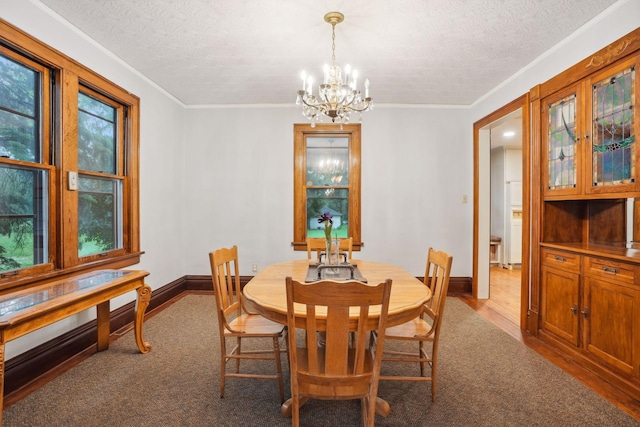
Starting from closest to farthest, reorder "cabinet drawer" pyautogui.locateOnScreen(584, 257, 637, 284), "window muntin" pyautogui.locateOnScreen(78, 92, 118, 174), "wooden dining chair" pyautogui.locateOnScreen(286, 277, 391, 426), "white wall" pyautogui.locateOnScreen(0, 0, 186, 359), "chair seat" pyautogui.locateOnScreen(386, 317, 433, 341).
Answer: "wooden dining chair" pyautogui.locateOnScreen(286, 277, 391, 426) → "chair seat" pyautogui.locateOnScreen(386, 317, 433, 341) → "cabinet drawer" pyautogui.locateOnScreen(584, 257, 637, 284) → "white wall" pyautogui.locateOnScreen(0, 0, 186, 359) → "window muntin" pyautogui.locateOnScreen(78, 92, 118, 174)

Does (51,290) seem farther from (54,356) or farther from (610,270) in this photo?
(610,270)

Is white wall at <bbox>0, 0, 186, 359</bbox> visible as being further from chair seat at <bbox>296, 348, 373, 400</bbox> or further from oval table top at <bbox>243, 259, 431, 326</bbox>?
chair seat at <bbox>296, 348, 373, 400</bbox>

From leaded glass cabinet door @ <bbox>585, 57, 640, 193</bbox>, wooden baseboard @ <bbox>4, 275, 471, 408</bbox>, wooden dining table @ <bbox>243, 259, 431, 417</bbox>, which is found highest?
leaded glass cabinet door @ <bbox>585, 57, 640, 193</bbox>

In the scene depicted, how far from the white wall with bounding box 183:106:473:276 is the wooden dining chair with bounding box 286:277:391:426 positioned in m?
3.10

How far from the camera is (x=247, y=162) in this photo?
4.67m

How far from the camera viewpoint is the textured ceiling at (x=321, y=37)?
2379 millimetres

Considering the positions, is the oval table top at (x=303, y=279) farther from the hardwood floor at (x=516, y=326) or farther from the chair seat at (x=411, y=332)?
the hardwood floor at (x=516, y=326)

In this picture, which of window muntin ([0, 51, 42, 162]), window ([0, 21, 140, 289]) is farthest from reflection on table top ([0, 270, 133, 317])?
window muntin ([0, 51, 42, 162])

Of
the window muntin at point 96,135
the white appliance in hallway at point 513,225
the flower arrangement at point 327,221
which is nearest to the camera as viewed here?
the flower arrangement at point 327,221

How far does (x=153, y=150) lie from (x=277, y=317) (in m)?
3.17

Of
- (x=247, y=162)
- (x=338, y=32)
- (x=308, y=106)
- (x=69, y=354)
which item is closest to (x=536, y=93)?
(x=338, y=32)

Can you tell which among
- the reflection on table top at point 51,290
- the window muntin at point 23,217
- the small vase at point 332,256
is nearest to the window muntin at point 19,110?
the window muntin at point 23,217

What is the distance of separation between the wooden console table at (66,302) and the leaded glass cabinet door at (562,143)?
3.72m

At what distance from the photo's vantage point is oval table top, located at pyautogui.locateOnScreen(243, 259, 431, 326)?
5.53 ft
